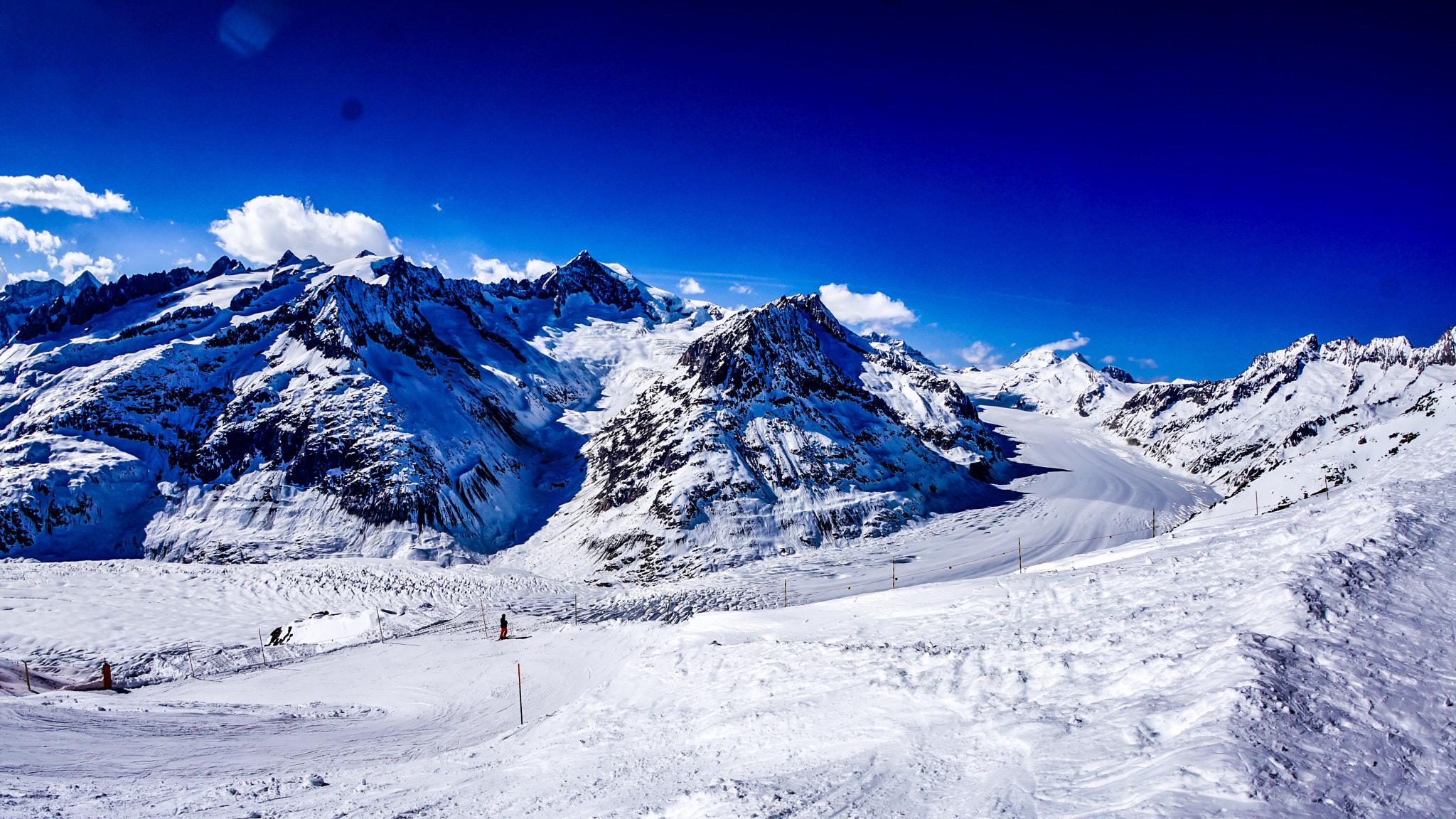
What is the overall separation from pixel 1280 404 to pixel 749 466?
10371 centimetres

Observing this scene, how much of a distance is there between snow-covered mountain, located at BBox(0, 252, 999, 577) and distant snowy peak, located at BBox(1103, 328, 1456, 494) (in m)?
39.5

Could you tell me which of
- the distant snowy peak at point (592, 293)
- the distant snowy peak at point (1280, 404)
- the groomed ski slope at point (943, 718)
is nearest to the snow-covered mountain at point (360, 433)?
the groomed ski slope at point (943, 718)

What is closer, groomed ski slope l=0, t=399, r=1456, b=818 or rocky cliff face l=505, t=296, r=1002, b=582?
groomed ski slope l=0, t=399, r=1456, b=818

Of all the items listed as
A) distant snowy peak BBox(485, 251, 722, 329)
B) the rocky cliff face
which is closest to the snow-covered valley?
the rocky cliff face

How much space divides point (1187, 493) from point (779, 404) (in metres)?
59.0

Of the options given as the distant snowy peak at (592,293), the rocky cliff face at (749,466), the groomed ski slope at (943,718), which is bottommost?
the groomed ski slope at (943,718)

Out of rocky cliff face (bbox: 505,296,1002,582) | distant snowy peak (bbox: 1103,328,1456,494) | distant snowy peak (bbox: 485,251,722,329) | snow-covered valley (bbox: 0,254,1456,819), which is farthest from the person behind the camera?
distant snowy peak (bbox: 485,251,722,329)

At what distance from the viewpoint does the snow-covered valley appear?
8555 mm

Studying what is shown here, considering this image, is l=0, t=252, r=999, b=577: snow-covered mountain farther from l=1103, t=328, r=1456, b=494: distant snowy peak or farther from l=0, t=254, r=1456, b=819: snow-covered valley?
l=1103, t=328, r=1456, b=494: distant snowy peak

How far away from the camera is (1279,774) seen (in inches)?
251

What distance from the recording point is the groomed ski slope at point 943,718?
23.4 ft

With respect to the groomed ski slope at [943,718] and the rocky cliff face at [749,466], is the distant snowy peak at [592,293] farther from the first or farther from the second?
the groomed ski slope at [943,718]

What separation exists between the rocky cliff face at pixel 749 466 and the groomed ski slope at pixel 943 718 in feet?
99.9

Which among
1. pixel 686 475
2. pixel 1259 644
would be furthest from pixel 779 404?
pixel 1259 644
